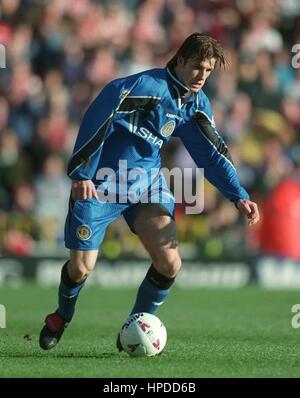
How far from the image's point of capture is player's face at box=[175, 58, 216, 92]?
7.53m

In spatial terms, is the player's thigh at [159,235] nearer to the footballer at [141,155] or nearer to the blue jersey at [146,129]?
the footballer at [141,155]

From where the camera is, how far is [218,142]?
809cm

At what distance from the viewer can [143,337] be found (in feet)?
24.8

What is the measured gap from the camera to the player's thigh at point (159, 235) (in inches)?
303

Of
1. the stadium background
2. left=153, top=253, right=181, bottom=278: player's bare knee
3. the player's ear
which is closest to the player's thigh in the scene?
left=153, top=253, right=181, bottom=278: player's bare knee

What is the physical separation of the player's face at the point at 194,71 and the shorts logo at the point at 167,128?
0.94 feet

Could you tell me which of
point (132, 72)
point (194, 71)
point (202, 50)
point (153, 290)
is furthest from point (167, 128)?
point (132, 72)

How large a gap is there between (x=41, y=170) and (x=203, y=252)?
8.54ft

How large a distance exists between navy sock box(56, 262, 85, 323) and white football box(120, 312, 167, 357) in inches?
17.7

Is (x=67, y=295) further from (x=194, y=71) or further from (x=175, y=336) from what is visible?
(x=194, y=71)

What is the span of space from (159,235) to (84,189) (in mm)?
672

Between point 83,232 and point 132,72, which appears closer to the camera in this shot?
point 83,232

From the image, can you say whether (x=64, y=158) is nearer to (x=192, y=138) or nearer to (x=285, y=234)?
(x=285, y=234)
